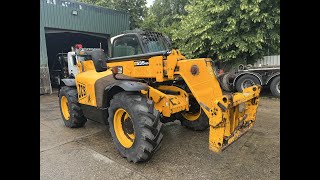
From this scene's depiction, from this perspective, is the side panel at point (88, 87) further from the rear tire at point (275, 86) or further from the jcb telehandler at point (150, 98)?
the rear tire at point (275, 86)

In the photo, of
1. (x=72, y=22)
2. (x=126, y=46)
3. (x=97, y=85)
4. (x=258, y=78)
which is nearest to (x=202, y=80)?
(x=126, y=46)

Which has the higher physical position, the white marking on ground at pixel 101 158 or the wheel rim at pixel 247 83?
the wheel rim at pixel 247 83

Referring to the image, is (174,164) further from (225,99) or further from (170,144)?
(225,99)

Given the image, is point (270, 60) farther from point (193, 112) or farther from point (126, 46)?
point (126, 46)

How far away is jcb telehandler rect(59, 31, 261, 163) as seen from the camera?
3.62 meters

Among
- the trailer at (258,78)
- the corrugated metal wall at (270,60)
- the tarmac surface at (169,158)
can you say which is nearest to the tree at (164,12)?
the corrugated metal wall at (270,60)

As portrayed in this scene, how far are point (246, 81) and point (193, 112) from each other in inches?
225

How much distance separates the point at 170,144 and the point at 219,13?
339 inches

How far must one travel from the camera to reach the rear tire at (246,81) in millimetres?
9829

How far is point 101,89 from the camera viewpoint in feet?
14.8

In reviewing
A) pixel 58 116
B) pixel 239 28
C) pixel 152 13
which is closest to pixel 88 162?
pixel 58 116

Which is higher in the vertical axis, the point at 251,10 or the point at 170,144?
the point at 251,10
